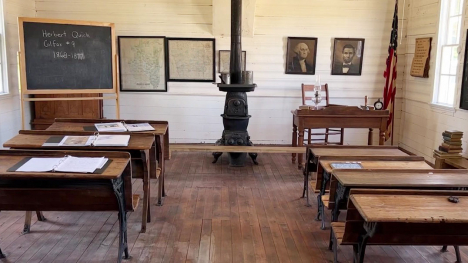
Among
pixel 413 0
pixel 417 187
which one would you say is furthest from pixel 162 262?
pixel 413 0

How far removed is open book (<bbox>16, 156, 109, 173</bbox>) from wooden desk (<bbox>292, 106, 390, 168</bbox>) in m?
3.14

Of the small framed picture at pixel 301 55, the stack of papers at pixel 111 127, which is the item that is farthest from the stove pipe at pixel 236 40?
the stack of papers at pixel 111 127

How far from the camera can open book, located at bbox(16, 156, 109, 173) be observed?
8.20ft

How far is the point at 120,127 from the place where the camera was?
12.4 feet

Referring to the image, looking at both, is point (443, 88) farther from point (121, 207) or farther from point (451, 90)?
point (121, 207)

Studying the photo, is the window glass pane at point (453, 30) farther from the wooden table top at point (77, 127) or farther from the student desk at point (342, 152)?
the wooden table top at point (77, 127)

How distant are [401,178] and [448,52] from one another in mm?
3427

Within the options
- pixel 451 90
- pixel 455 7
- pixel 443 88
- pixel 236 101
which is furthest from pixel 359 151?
pixel 455 7

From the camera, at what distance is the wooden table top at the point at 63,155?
95.6 inches

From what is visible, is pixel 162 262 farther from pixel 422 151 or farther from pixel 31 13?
pixel 31 13

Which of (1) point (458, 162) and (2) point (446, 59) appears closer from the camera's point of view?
(1) point (458, 162)

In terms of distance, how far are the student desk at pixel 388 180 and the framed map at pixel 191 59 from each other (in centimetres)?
405

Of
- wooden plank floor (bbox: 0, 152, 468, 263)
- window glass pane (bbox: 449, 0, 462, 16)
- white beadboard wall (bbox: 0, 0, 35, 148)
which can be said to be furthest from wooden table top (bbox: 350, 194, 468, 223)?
white beadboard wall (bbox: 0, 0, 35, 148)

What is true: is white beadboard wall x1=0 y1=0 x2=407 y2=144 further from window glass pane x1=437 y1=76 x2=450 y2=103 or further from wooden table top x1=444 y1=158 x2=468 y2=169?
wooden table top x1=444 y1=158 x2=468 y2=169
